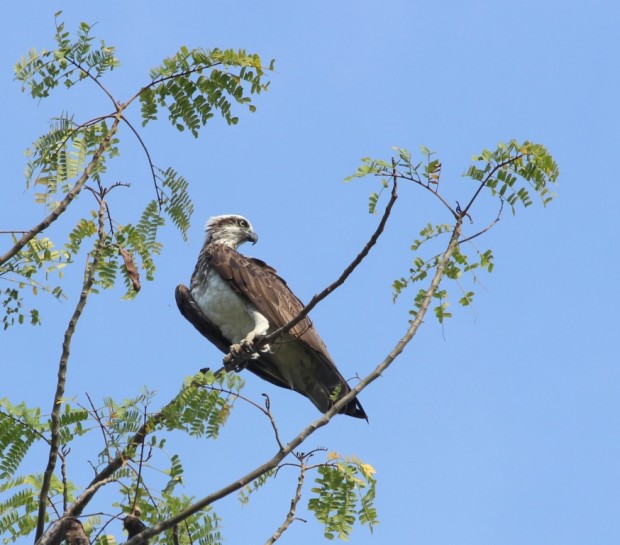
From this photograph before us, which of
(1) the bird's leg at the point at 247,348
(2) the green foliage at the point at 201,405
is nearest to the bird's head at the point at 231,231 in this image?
(1) the bird's leg at the point at 247,348

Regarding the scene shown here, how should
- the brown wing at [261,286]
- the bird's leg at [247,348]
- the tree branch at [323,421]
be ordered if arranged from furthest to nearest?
1. the brown wing at [261,286]
2. the bird's leg at [247,348]
3. the tree branch at [323,421]

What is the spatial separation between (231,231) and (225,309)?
174 centimetres

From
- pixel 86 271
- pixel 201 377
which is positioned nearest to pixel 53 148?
pixel 86 271

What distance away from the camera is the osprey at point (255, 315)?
9.48 meters

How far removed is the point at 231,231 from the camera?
11.2 m

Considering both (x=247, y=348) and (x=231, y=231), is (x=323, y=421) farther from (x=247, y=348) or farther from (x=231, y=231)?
(x=231, y=231)

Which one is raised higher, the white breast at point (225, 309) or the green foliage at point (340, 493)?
the white breast at point (225, 309)

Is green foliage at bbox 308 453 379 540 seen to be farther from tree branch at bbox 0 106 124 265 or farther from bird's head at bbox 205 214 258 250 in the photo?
bird's head at bbox 205 214 258 250

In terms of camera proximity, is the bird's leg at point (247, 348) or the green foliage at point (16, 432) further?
the bird's leg at point (247, 348)

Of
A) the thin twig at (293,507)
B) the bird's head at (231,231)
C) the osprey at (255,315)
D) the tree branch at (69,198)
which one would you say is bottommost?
the thin twig at (293,507)

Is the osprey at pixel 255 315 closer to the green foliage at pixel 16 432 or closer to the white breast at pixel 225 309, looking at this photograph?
the white breast at pixel 225 309

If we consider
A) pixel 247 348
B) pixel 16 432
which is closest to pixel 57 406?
pixel 16 432

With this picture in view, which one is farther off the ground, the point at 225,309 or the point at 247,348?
the point at 225,309

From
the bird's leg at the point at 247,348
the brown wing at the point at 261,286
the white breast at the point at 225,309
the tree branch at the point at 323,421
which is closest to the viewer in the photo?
the tree branch at the point at 323,421
